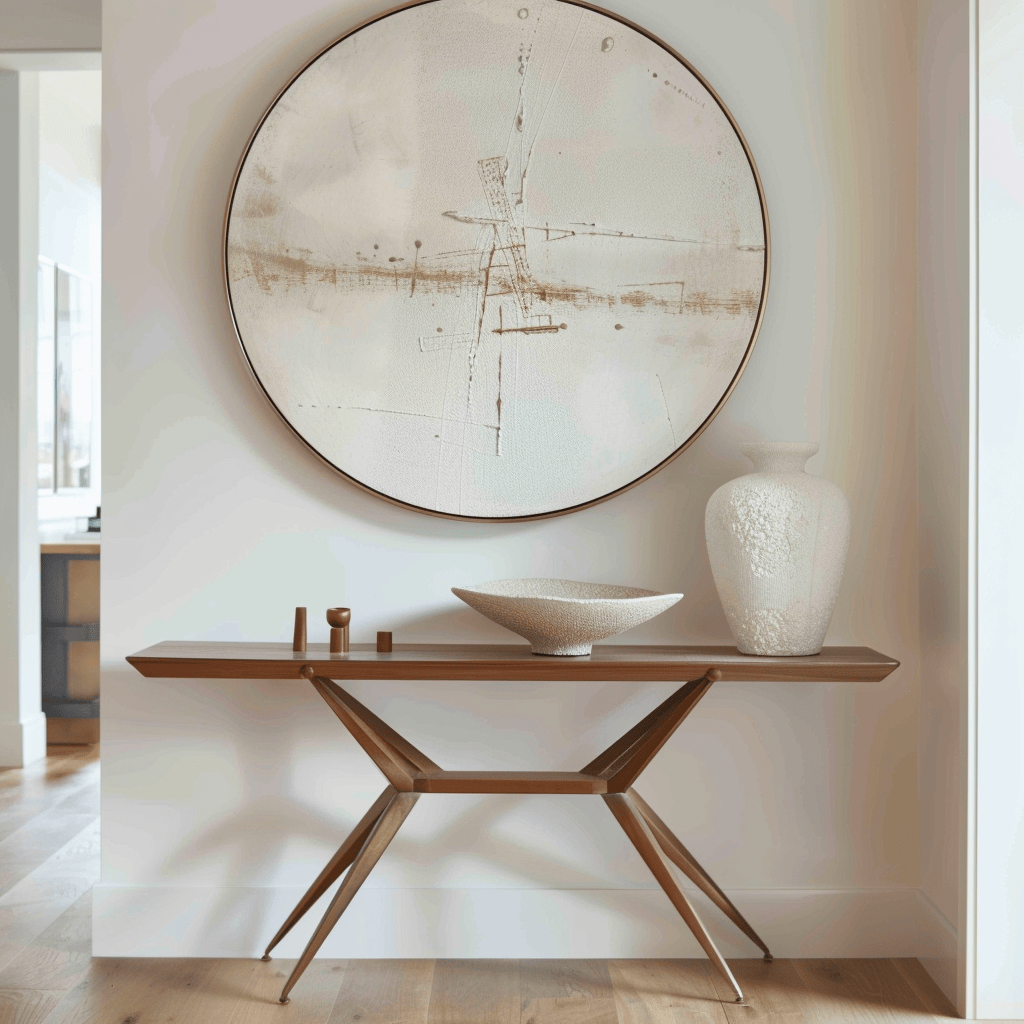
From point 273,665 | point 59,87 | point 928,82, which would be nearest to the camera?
point 273,665

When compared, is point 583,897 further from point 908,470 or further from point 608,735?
point 908,470

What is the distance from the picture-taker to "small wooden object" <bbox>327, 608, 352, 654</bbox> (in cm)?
205

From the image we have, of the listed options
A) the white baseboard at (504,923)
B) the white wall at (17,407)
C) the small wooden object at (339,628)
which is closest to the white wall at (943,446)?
the white baseboard at (504,923)

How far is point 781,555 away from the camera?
2.01 m

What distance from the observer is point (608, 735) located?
227 centimetres

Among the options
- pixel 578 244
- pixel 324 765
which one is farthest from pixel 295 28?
pixel 324 765

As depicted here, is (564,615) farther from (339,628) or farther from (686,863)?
(686,863)

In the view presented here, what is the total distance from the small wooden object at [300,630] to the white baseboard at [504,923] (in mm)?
585

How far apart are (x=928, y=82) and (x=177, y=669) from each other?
199cm

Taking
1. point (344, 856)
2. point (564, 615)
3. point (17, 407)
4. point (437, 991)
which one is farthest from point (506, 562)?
point (17, 407)

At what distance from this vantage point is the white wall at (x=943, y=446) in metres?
2.00

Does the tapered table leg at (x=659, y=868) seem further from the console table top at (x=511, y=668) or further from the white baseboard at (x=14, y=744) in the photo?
the white baseboard at (x=14, y=744)

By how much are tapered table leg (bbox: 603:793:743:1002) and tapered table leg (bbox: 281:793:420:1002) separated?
1.38 feet

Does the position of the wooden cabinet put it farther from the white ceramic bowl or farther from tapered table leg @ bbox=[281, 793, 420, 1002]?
the white ceramic bowl
